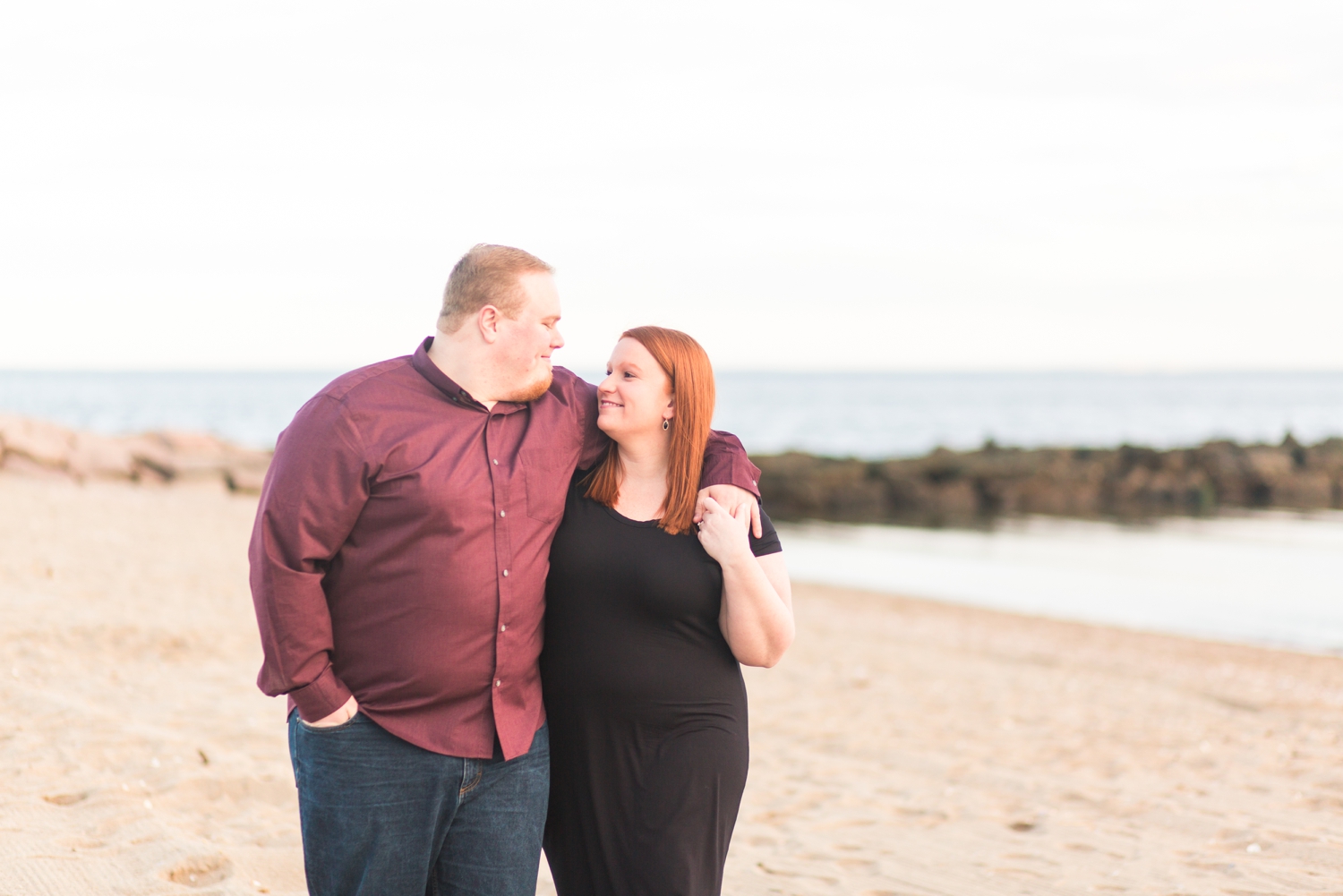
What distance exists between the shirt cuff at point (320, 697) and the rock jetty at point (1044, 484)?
22137mm

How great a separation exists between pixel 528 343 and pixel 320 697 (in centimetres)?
99

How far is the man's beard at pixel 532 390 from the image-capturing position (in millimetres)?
2711

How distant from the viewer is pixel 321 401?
2.49 metres

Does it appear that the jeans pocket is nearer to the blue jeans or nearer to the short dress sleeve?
the blue jeans

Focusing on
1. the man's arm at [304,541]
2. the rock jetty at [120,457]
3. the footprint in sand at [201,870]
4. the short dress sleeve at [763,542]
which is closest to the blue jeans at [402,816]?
the man's arm at [304,541]

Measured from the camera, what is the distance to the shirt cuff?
245 centimetres

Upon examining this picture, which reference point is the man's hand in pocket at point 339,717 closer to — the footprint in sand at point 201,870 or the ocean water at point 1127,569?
the footprint in sand at point 201,870

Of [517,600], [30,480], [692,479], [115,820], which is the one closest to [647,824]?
[517,600]

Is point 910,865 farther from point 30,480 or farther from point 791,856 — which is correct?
point 30,480

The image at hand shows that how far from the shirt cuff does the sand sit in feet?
5.58

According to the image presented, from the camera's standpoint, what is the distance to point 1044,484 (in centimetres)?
2777

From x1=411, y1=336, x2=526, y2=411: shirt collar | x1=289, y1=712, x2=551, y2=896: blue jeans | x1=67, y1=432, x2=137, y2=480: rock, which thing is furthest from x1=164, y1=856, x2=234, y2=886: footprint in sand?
x1=67, y1=432, x2=137, y2=480: rock

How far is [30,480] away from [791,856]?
1782 cm

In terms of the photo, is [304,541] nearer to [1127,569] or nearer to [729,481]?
[729,481]
